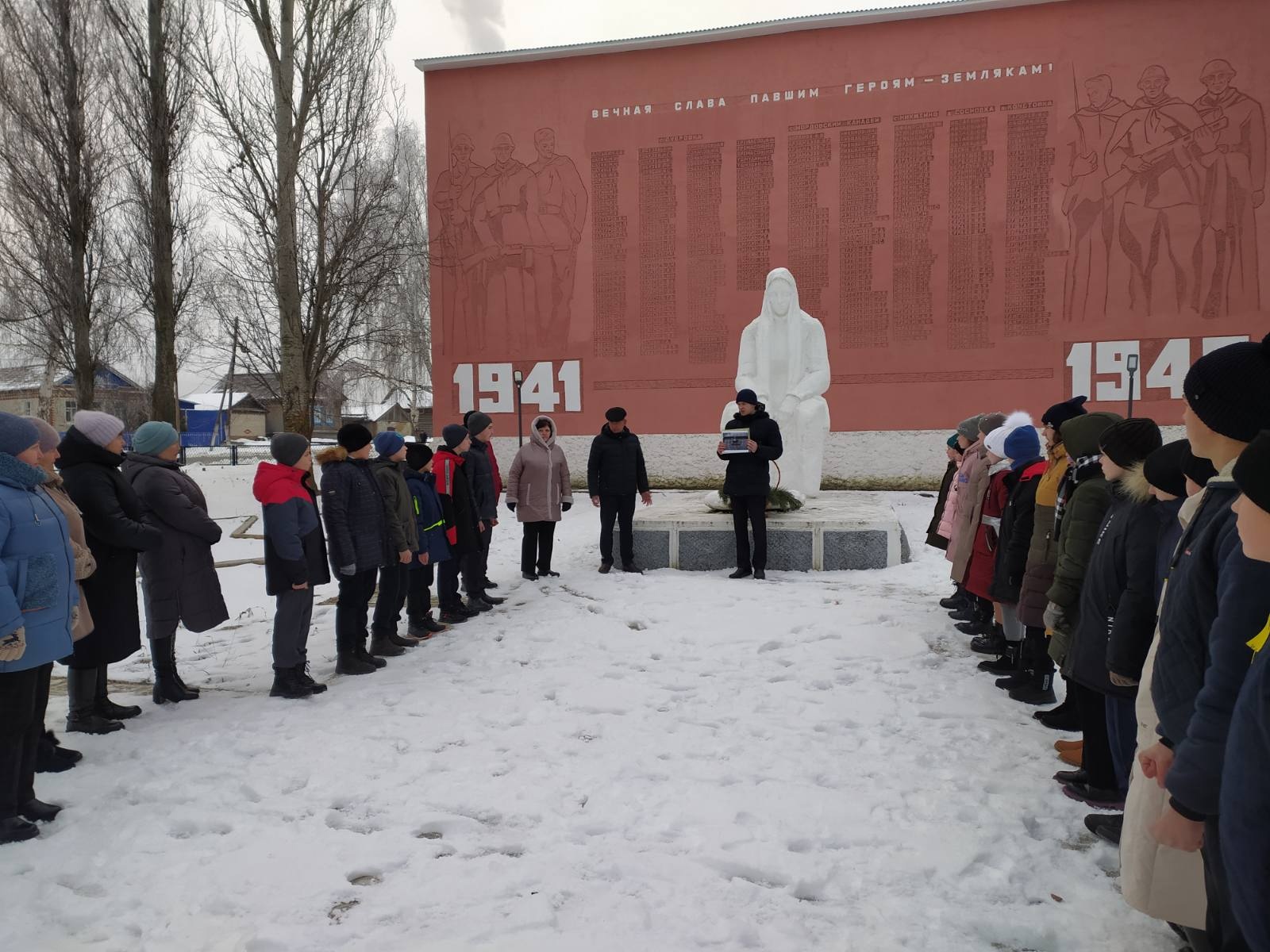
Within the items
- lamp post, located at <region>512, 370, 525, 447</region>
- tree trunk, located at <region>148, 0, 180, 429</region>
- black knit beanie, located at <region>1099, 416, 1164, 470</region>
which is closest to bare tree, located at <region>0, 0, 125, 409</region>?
tree trunk, located at <region>148, 0, 180, 429</region>

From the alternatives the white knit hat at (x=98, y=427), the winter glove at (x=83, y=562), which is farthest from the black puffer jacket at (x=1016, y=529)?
the white knit hat at (x=98, y=427)

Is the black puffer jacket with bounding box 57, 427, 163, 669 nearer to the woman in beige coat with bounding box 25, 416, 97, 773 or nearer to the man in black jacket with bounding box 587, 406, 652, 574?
the woman in beige coat with bounding box 25, 416, 97, 773

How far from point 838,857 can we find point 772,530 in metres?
5.09

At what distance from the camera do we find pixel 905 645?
530cm

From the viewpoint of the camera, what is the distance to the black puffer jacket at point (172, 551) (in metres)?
4.35

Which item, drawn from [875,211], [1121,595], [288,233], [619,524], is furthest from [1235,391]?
[875,211]

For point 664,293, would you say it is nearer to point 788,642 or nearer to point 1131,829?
point 788,642

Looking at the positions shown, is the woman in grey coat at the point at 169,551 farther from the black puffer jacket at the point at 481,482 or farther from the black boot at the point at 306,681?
the black puffer jacket at the point at 481,482

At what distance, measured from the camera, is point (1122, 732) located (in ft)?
9.59

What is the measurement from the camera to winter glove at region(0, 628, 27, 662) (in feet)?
9.28

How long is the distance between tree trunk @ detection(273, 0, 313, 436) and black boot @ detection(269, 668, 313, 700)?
334 inches

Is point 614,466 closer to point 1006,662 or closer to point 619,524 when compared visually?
point 619,524

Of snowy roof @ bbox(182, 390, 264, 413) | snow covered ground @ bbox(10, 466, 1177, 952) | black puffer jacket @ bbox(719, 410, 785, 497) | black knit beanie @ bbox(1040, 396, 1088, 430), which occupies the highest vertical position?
snowy roof @ bbox(182, 390, 264, 413)

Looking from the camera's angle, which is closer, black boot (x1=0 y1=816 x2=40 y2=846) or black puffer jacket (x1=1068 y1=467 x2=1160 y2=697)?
black puffer jacket (x1=1068 y1=467 x2=1160 y2=697)
